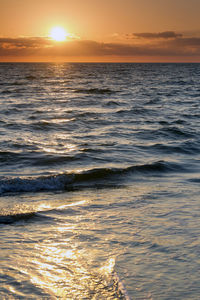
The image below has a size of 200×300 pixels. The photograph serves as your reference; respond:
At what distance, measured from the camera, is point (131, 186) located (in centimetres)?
714

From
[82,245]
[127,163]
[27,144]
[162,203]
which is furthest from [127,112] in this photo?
[82,245]

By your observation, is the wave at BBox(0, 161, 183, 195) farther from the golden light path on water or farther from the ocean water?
the golden light path on water

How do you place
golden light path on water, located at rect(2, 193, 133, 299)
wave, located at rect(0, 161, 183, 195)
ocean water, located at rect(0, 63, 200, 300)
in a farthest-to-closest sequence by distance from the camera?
wave, located at rect(0, 161, 183, 195)
ocean water, located at rect(0, 63, 200, 300)
golden light path on water, located at rect(2, 193, 133, 299)

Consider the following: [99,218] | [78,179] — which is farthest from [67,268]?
[78,179]

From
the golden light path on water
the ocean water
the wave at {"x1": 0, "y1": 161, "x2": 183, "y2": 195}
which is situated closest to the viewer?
the golden light path on water

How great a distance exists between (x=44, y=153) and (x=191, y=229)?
6273 mm

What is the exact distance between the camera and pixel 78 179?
7.71 m

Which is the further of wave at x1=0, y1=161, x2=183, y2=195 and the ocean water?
wave at x1=0, y1=161, x2=183, y2=195

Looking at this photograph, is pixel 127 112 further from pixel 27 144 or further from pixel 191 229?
pixel 191 229

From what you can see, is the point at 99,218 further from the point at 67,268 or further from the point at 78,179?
the point at 78,179

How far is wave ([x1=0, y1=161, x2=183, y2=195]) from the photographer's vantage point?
23.2 ft

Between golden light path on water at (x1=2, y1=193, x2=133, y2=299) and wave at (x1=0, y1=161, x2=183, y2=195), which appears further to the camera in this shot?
wave at (x1=0, y1=161, x2=183, y2=195)

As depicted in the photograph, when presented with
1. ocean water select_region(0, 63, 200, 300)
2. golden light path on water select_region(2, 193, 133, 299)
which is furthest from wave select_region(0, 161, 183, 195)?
golden light path on water select_region(2, 193, 133, 299)

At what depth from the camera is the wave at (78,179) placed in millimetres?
7070
